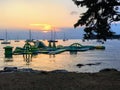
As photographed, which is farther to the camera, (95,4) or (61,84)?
(95,4)

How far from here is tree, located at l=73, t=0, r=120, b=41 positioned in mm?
17625

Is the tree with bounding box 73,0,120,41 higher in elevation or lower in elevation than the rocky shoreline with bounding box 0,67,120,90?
higher

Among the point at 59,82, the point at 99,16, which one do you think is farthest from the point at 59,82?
the point at 99,16

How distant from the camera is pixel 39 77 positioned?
18.6 m

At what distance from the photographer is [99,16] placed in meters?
17.9

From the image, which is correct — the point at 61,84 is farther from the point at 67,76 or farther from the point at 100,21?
the point at 100,21

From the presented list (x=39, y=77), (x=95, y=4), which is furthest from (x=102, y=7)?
(x=39, y=77)

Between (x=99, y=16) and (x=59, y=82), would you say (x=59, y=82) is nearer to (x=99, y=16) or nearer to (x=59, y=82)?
(x=59, y=82)

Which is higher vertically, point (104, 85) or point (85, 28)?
point (85, 28)

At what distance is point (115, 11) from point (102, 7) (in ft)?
2.20

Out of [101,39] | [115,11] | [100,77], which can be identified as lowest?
[100,77]

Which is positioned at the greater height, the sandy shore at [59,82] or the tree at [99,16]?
the tree at [99,16]

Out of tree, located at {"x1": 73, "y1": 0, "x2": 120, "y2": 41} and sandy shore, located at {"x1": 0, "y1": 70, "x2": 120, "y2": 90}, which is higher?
tree, located at {"x1": 73, "y1": 0, "x2": 120, "y2": 41}

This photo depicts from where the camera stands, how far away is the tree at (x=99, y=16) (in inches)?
694
